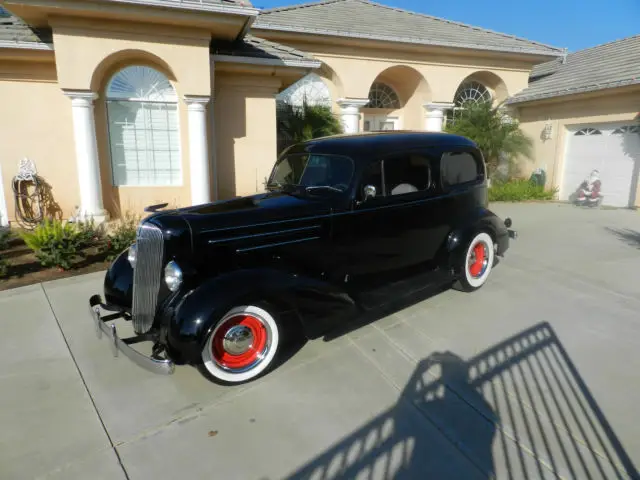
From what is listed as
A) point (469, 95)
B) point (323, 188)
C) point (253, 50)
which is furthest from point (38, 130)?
point (469, 95)

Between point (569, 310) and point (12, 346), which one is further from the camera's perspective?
point (569, 310)

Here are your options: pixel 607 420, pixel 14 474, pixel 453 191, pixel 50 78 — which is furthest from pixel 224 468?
pixel 50 78

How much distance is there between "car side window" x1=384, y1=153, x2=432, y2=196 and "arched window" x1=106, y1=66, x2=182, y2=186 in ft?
18.6

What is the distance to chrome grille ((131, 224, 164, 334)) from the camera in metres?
3.01

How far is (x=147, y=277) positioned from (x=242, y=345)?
2.89 feet

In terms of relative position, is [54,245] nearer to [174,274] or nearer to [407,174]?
[174,274]

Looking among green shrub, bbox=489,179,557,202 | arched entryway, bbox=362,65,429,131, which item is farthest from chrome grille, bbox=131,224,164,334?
arched entryway, bbox=362,65,429,131

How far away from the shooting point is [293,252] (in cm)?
342

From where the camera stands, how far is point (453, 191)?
4547mm

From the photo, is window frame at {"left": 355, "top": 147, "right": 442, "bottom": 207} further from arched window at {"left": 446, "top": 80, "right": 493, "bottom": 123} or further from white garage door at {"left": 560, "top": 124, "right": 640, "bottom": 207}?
arched window at {"left": 446, "top": 80, "right": 493, "bottom": 123}

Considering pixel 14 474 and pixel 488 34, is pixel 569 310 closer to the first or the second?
pixel 14 474

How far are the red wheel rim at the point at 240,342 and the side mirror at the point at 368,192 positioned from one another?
4.84 feet

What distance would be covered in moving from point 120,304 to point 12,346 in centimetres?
125

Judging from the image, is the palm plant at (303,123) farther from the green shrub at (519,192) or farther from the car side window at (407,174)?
the car side window at (407,174)
